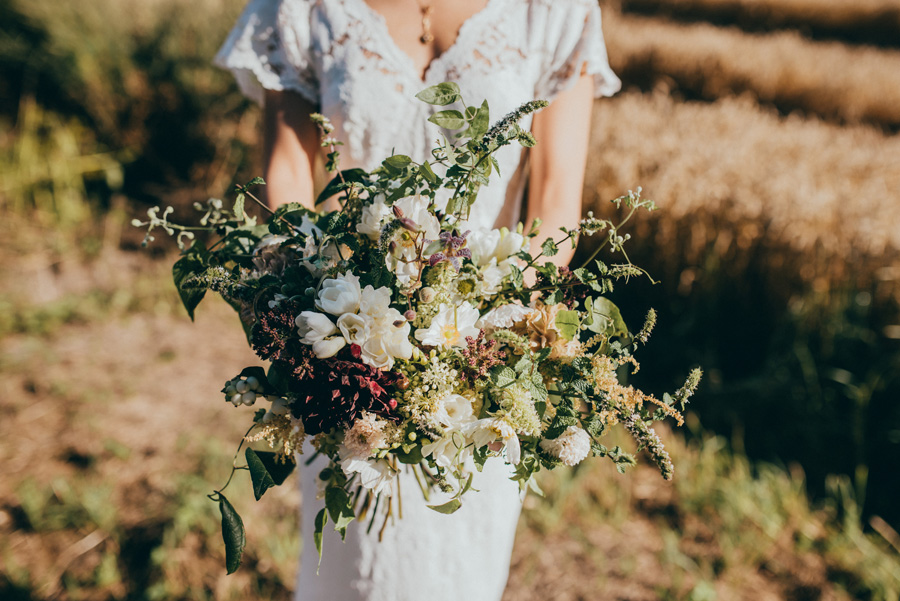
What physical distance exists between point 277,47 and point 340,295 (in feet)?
3.44

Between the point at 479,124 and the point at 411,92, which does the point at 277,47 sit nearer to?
the point at 411,92

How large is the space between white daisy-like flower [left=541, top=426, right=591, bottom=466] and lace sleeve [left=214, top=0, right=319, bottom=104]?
3.85 feet

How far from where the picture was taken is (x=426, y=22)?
1606mm

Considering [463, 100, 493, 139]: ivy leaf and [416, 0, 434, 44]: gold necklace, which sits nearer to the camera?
[463, 100, 493, 139]: ivy leaf

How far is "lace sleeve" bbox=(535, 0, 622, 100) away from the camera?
1.61 m

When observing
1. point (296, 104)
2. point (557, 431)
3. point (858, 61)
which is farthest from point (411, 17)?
point (858, 61)

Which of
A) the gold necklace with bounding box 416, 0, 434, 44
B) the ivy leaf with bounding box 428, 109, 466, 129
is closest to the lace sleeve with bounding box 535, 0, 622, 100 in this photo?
the gold necklace with bounding box 416, 0, 434, 44

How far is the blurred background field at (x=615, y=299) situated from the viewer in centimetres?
263

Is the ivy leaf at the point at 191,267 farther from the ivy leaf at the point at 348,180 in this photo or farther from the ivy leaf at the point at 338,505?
the ivy leaf at the point at 338,505

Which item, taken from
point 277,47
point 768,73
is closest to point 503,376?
point 277,47

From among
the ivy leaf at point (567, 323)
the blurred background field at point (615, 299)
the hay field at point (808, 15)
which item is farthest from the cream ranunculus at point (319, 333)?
the hay field at point (808, 15)

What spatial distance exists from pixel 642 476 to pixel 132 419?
2.67 m

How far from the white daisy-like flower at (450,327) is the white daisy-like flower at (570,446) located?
20 centimetres

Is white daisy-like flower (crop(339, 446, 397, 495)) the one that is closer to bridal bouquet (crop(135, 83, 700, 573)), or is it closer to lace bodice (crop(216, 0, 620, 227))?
bridal bouquet (crop(135, 83, 700, 573))
